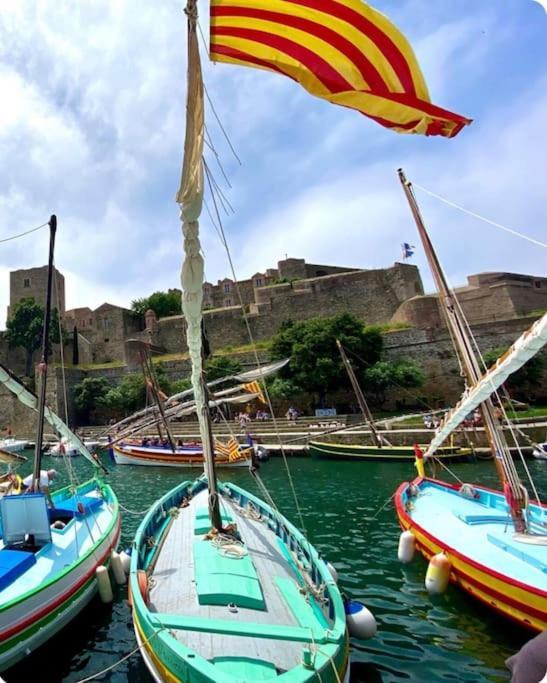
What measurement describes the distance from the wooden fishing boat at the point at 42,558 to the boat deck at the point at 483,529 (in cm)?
646

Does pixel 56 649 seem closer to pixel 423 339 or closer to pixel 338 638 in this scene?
pixel 338 638

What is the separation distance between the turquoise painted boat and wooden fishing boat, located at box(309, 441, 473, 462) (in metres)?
15.9

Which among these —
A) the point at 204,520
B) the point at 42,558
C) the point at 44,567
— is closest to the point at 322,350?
the point at 204,520

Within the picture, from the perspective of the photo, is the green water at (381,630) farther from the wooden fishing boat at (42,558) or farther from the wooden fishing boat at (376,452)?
the wooden fishing boat at (376,452)

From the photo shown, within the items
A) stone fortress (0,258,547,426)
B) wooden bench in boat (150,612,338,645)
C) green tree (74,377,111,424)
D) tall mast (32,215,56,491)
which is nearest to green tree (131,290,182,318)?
stone fortress (0,258,547,426)

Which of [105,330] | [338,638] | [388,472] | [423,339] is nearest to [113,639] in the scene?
[338,638]

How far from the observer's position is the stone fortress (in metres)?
39.5

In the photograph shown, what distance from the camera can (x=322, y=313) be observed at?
166 ft

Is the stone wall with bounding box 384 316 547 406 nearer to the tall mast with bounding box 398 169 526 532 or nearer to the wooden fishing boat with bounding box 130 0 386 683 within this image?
the tall mast with bounding box 398 169 526 532

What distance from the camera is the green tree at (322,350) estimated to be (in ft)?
120

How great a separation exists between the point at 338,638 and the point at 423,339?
39.1m

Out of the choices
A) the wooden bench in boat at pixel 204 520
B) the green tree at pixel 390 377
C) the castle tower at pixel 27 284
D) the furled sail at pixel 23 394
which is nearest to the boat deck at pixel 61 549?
the furled sail at pixel 23 394

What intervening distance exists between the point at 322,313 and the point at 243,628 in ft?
155

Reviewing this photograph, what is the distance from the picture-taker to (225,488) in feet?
35.4
